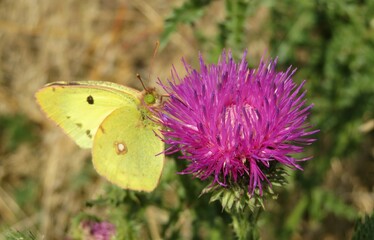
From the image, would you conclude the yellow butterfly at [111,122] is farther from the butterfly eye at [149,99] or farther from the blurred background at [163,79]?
the blurred background at [163,79]

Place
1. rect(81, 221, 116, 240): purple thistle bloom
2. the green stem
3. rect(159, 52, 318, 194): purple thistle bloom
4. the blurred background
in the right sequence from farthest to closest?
the blurred background → rect(81, 221, 116, 240): purple thistle bloom → the green stem → rect(159, 52, 318, 194): purple thistle bloom

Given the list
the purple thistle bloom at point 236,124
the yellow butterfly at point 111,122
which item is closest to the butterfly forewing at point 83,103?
the yellow butterfly at point 111,122

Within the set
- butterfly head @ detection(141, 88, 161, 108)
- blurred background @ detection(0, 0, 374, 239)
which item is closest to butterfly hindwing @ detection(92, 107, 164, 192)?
butterfly head @ detection(141, 88, 161, 108)

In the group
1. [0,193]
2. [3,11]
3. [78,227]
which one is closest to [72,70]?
[3,11]

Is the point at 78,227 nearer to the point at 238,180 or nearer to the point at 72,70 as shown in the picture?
the point at 238,180

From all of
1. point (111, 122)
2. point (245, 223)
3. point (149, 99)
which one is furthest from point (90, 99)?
point (245, 223)

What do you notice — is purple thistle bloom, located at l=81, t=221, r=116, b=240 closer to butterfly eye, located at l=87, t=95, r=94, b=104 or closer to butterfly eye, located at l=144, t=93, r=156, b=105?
butterfly eye, located at l=87, t=95, r=94, b=104
